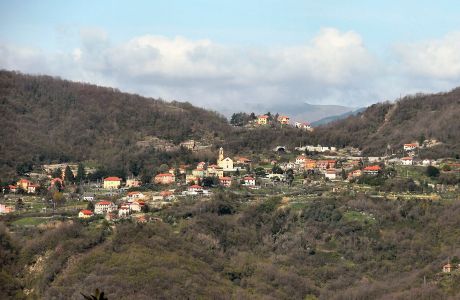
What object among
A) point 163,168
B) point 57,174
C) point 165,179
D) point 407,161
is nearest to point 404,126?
point 407,161

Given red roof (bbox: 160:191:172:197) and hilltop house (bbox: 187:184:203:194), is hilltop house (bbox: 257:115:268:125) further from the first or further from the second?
red roof (bbox: 160:191:172:197)

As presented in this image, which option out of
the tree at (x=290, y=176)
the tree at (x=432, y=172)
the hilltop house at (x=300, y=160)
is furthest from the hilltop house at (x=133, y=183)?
the tree at (x=432, y=172)

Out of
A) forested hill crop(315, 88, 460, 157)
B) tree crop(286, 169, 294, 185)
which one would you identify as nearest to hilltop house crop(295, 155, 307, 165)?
tree crop(286, 169, 294, 185)

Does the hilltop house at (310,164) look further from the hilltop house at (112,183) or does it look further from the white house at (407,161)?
the hilltop house at (112,183)

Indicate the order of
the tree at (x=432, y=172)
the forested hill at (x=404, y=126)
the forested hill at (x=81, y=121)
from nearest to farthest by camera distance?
1. the tree at (x=432, y=172)
2. the forested hill at (x=404, y=126)
3. the forested hill at (x=81, y=121)

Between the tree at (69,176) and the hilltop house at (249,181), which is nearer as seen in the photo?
the hilltop house at (249,181)

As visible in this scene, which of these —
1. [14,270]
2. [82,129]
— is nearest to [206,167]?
[82,129]
